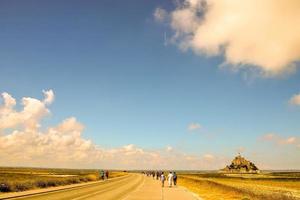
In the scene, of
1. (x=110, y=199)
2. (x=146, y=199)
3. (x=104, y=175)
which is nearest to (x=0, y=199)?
(x=110, y=199)

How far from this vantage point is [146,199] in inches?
1045

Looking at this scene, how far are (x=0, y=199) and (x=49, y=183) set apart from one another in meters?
20.1

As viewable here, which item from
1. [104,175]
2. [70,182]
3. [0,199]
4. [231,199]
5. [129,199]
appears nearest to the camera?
[0,199]

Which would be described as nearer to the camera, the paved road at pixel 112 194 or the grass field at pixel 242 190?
the paved road at pixel 112 194

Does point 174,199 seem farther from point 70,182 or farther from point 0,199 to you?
point 70,182

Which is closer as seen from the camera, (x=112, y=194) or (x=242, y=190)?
(x=112, y=194)

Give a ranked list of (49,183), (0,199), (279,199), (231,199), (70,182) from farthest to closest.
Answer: (70,182)
(49,183)
(231,199)
(279,199)
(0,199)

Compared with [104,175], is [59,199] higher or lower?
lower

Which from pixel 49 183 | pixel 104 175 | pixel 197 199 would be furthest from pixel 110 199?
pixel 104 175

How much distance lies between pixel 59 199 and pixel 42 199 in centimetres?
105

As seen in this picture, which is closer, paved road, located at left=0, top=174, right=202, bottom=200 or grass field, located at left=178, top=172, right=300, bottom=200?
paved road, located at left=0, top=174, right=202, bottom=200

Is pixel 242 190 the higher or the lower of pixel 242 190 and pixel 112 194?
the higher

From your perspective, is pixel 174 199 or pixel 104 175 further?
pixel 104 175

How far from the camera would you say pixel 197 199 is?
90.8ft
